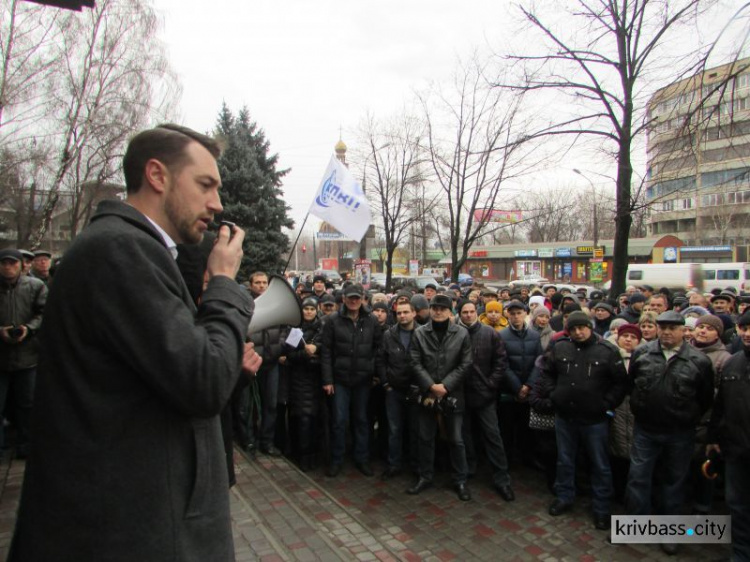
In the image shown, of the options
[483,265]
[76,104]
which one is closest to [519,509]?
[76,104]

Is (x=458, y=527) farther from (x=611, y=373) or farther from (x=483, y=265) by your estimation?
(x=483, y=265)

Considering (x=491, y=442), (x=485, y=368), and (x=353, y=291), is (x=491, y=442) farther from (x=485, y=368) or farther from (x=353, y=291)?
(x=353, y=291)

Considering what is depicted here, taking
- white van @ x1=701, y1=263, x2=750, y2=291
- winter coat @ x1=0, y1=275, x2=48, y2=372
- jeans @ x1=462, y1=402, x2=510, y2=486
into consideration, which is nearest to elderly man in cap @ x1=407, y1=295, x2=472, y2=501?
jeans @ x1=462, y1=402, x2=510, y2=486

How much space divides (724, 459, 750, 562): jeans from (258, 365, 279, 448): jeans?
471cm

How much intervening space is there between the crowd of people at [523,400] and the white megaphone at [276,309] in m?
3.54

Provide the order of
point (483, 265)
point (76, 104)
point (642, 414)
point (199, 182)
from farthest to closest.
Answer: point (483, 265), point (76, 104), point (642, 414), point (199, 182)

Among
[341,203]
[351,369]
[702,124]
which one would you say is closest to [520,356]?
[351,369]

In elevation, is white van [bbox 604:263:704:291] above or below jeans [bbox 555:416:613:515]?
above

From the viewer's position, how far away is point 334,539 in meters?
4.20

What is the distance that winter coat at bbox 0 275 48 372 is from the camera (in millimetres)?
5059

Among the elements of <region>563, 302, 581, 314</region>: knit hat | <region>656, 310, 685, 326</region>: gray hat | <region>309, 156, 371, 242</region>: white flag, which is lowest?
<region>563, 302, 581, 314</region>: knit hat

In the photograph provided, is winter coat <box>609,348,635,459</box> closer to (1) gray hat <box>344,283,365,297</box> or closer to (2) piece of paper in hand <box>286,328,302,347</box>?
(1) gray hat <box>344,283,365,297</box>

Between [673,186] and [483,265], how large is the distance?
141 feet

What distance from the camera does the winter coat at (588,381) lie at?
16.2 feet
